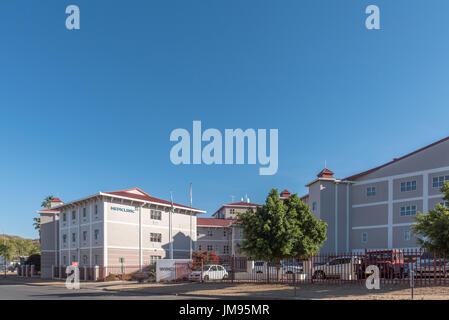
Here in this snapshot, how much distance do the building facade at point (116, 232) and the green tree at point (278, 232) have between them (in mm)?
19406

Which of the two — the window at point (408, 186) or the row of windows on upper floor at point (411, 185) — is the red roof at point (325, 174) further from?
the window at point (408, 186)

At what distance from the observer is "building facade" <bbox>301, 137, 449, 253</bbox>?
46781 millimetres

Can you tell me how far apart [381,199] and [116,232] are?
30780 millimetres

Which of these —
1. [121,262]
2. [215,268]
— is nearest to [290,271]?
[215,268]

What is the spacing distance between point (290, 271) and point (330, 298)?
15160mm

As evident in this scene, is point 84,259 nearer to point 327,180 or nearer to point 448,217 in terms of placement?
point 327,180

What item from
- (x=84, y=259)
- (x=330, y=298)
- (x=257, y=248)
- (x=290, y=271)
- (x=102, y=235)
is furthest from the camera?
Answer: (x=84, y=259)

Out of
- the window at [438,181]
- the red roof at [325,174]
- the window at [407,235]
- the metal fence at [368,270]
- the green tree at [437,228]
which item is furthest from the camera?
the red roof at [325,174]

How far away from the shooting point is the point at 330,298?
63.4ft

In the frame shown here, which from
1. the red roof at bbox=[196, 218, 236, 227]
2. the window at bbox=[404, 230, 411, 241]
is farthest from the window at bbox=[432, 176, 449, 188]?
the red roof at bbox=[196, 218, 236, 227]

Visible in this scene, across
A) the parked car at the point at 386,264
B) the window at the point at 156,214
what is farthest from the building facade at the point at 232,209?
the parked car at the point at 386,264

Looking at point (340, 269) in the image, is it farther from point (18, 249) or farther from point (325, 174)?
point (18, 249)

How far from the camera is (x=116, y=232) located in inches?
1831

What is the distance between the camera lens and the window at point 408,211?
4806 centimetres
